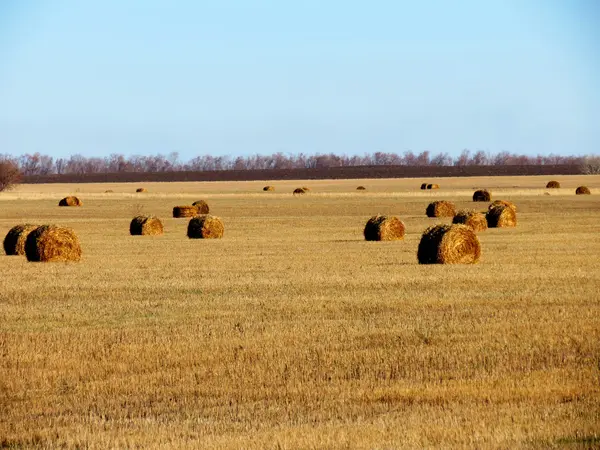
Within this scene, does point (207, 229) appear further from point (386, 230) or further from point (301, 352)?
point (301, 352)

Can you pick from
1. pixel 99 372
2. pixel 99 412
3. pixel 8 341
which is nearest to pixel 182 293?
pixel 8 341

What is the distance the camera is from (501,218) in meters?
39.6

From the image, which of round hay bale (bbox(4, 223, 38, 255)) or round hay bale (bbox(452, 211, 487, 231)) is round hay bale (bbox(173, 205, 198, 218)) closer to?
round hay bale (bbox(452, 211, 487, 231))

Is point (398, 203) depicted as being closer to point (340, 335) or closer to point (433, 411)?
point (340, 335)

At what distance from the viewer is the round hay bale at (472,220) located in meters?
36.4

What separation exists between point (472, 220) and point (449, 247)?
40.6 feet

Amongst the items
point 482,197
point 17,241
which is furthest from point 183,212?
point 17,241

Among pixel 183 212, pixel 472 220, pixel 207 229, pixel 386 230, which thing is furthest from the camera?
pixel 183 212

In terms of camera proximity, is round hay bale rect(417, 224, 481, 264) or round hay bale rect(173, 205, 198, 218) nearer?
round hay bale rect(417, 224, 481, 264)

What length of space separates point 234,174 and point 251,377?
519 feet

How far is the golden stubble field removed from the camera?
9383 mm

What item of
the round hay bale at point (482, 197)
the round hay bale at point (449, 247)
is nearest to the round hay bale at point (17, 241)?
the round hay bale at point (449, 247)

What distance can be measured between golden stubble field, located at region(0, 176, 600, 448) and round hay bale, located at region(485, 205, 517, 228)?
12.8 m

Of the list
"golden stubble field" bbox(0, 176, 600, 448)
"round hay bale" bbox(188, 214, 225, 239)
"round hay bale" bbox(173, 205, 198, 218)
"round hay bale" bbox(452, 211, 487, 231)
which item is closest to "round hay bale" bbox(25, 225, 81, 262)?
"golden stubble field" bbox(0, 176, 600, 448)
